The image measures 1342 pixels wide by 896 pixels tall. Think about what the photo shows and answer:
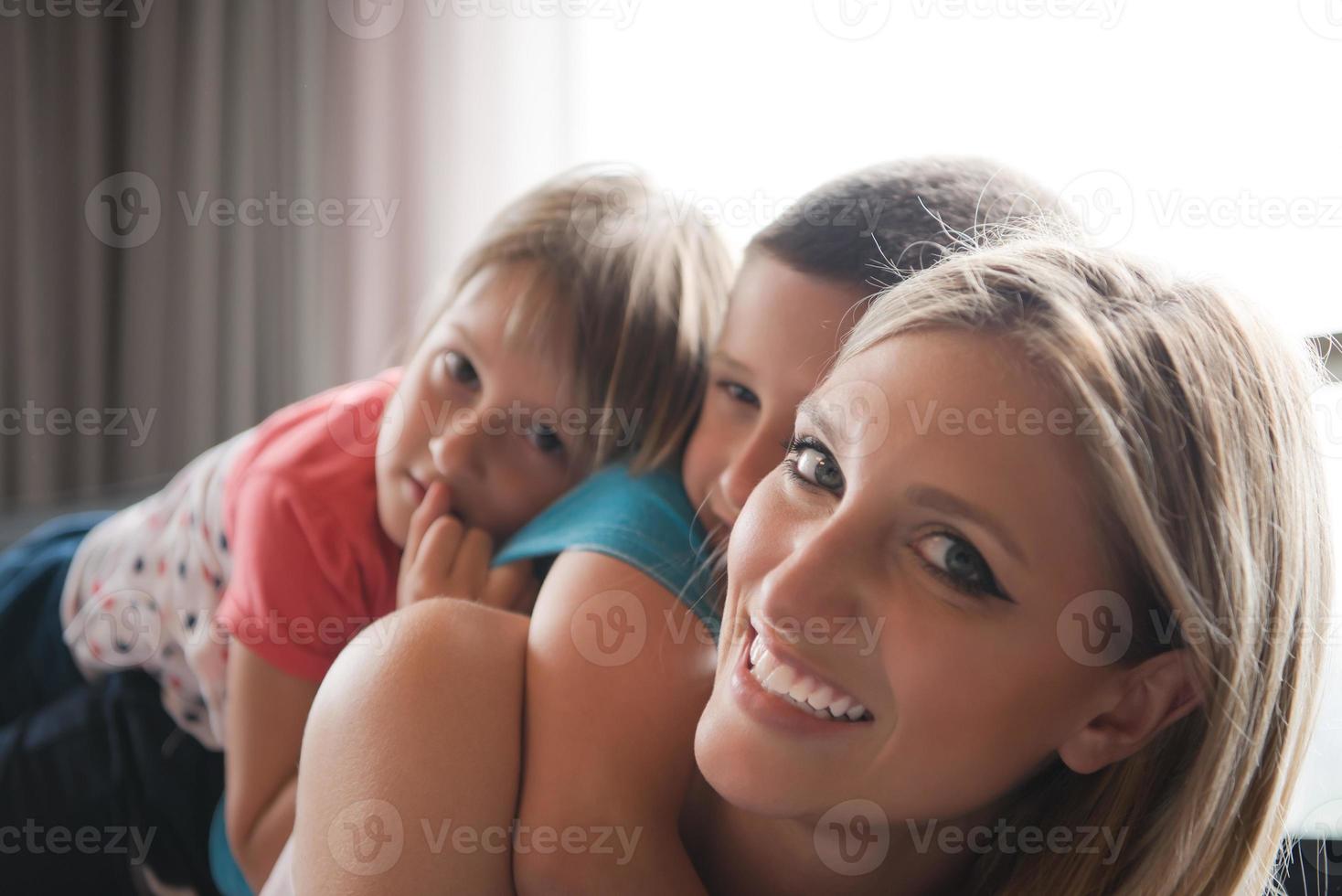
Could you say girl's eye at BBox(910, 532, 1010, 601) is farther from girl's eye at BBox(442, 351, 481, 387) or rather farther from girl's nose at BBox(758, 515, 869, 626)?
girl's eye at BBox(442, 351, 481, 387)

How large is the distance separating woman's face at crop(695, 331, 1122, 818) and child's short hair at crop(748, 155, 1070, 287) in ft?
0.62

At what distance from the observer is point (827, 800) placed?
68cm

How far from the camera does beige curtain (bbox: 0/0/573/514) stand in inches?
97.8

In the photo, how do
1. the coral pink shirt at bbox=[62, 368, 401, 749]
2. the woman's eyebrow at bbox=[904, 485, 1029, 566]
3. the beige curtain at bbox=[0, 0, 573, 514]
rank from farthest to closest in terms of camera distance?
the beige curtain at bbox=[0, 0, 573, 514]
the coral pink shirt at bbox=[62, 368, 401, 749]
the woman's eyebrow at bbox=[904, 485, 1029, 566]

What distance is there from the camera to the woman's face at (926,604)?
63 cm

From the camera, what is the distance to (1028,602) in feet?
2.09

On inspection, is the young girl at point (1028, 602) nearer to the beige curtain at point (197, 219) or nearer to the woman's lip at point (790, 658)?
the woman's lip at point (790, 658)

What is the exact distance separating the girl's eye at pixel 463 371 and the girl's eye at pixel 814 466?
489 mm

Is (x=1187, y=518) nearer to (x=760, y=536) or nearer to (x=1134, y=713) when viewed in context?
(x=1134, y=713)

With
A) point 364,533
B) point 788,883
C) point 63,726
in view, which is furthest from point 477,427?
point 63,726

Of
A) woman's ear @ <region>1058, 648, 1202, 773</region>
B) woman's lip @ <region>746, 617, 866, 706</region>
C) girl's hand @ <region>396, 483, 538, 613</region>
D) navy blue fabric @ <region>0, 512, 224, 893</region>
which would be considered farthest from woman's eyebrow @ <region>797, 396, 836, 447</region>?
navy blue fabric @ <region>0, 512, 224, 893</region>

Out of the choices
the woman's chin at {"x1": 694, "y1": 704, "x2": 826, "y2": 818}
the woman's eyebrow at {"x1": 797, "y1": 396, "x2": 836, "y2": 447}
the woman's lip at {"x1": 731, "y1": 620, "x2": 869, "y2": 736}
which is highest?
the woman's eyebrow at {"x1": 797, "y1": 396, "x2": 836, "y2": 447}

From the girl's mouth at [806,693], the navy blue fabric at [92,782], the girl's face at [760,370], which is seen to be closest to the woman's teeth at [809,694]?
the girl's mouth at [806,693]

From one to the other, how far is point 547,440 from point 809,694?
517mm
